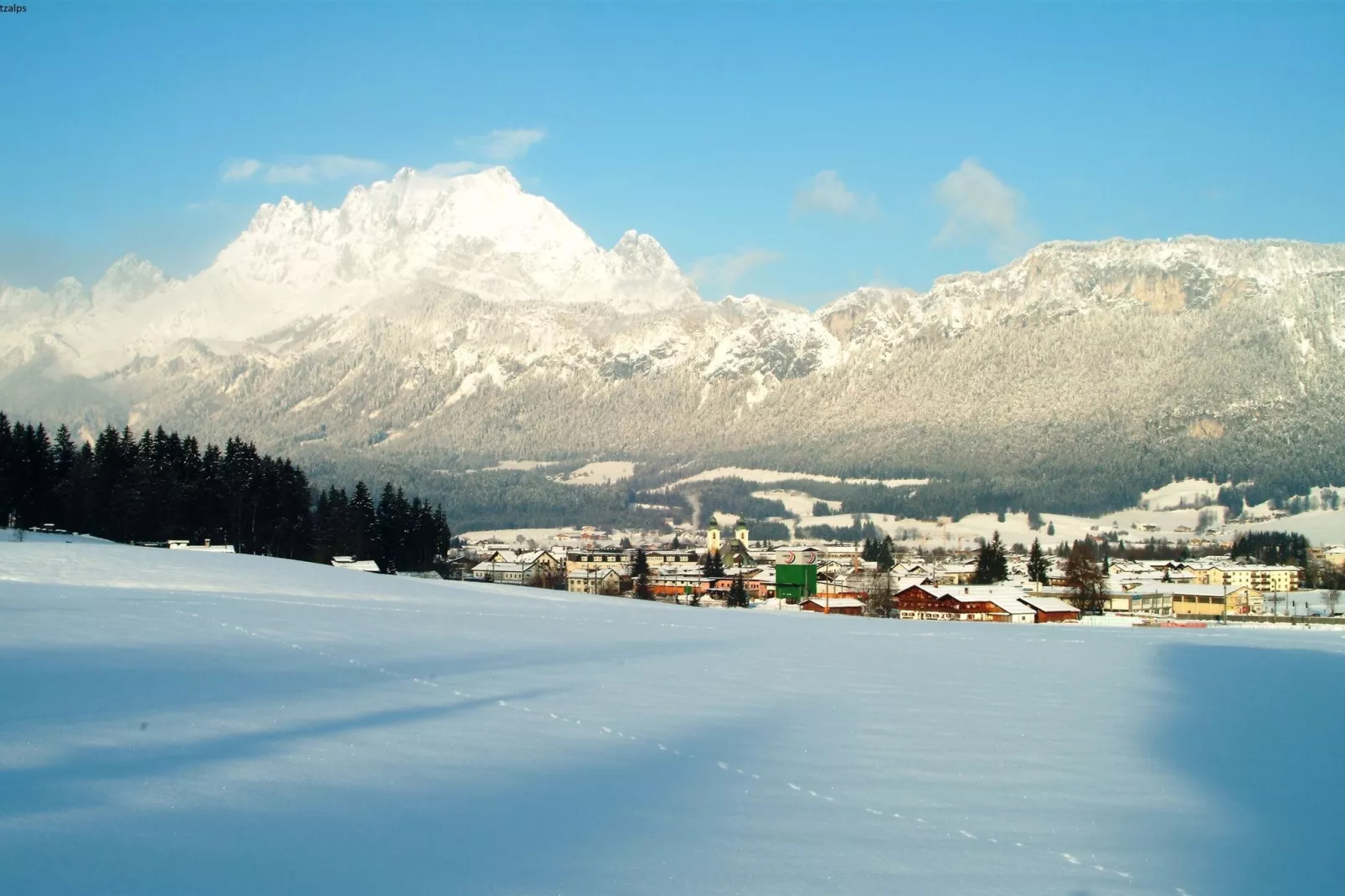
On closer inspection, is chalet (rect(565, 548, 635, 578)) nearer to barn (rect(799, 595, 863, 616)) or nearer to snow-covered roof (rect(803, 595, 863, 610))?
snow-covered roof (rect(803, 595, 863, 610))

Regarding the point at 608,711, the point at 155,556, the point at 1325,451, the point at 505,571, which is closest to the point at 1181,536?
the point at 1325,451

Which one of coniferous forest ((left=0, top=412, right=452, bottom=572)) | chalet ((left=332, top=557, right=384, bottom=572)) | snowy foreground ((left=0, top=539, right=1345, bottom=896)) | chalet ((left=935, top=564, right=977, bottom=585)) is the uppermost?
coniferous forest ((left=0, top=412, right=452, bottom=572))

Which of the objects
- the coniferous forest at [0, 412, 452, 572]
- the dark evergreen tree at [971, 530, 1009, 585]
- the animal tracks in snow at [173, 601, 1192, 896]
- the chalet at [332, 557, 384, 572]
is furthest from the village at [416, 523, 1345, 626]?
the animal tracks in snow at [173, 601, 1192, 896]

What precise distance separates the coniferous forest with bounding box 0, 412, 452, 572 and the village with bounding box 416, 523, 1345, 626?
1107 centimetres

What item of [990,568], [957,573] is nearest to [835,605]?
[990,568]

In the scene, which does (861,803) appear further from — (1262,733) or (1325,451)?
(1325,451)

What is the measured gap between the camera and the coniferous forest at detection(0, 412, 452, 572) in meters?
59.6

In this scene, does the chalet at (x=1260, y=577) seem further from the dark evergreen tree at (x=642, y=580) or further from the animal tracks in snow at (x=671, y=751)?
the animal tracks in snow at (x=671, y=751)

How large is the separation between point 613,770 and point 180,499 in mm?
57626

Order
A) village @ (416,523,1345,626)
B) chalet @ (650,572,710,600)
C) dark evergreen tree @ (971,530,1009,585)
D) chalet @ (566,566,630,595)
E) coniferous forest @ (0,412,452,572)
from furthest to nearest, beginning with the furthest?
chalet @ (650,572,710,600)
dark evergreen tree @ (971,530,1009,585)
chalet @ (566,566,630,595)
village @ (416,523,1345,626)
coniferous forest @ (0,412,452,572)

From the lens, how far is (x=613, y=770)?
11.1 m

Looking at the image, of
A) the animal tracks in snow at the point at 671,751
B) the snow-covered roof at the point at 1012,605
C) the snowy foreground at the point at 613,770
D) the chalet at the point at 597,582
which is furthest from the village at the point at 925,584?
the animal tracks in snow at the point at 671,751

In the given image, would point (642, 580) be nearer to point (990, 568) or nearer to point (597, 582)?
point (597, 582)

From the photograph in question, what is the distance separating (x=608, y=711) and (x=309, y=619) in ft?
37.7
